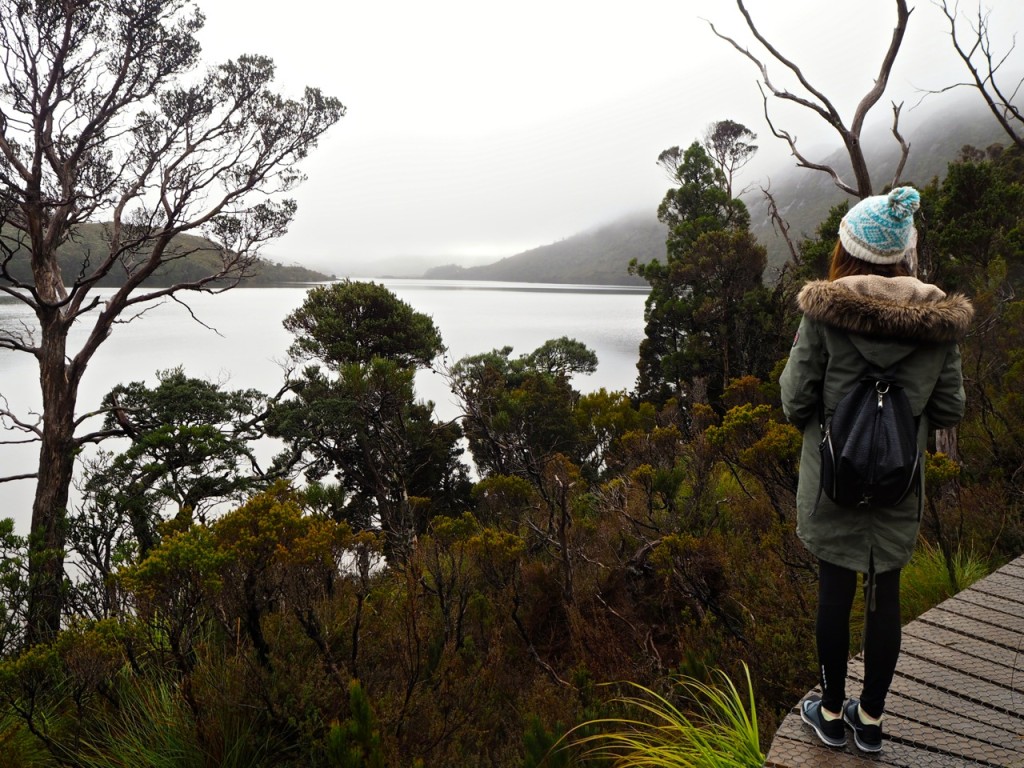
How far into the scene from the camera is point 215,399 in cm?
1045

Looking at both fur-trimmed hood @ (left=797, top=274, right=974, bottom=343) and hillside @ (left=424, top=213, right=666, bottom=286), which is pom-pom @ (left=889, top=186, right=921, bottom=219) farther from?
hillside @ (left=424, top=213, right=666, bottom=286)

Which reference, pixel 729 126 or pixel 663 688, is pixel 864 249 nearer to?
pixel 663 688

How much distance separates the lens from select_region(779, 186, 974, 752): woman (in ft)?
4.91

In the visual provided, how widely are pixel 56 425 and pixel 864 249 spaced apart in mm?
11070

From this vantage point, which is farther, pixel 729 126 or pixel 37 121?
pixel 729 126

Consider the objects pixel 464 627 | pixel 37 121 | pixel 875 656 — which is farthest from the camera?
pixel 37 121

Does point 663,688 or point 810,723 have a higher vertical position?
point 810,723

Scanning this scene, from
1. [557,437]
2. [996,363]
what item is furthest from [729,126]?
[996,363]

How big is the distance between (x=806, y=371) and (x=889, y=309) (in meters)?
0.24

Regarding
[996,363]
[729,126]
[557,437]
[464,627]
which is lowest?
[557,437]

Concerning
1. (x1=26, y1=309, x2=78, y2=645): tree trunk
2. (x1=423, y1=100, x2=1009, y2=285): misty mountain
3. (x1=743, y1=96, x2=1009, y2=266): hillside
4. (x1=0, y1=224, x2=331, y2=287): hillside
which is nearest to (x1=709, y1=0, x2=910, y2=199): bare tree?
(x1=0, y1=224, x2=331, y2=287): hillside

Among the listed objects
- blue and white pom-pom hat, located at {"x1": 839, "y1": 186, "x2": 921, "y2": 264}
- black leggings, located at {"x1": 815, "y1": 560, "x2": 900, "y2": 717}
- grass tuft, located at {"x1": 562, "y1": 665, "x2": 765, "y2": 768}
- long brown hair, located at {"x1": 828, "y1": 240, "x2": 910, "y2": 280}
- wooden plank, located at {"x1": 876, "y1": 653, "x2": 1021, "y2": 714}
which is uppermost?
blue and white pom-pom hat, located at {"x1": 839, "y1": 186, "x2": 921, "y2": 264}

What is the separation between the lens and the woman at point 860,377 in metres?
1.50

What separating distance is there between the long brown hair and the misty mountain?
55.3 metres
